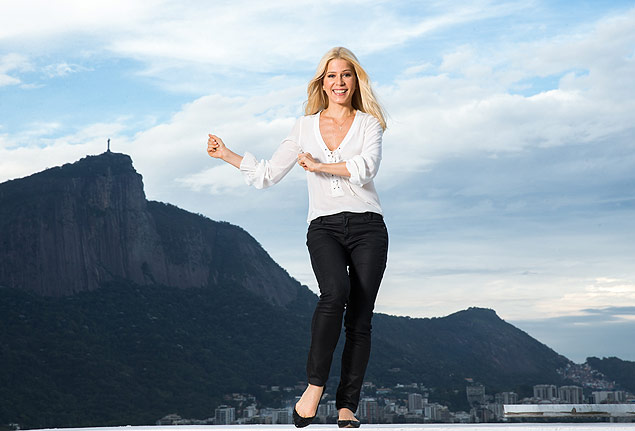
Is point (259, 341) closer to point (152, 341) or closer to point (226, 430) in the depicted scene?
point (152, 341)

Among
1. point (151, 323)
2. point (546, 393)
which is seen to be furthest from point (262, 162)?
point (546, 393)

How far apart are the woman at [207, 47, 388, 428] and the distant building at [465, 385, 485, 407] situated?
2205 inches

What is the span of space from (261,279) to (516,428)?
76.5m

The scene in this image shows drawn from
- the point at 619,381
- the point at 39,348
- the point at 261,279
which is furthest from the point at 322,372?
the point at 261,279

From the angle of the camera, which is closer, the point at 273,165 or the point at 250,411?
the point at 273,165

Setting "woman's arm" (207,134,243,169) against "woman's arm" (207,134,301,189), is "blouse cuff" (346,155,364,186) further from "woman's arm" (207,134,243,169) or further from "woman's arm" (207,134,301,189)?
"woman's arm" (207,134,243,169)

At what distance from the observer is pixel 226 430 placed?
3.92 m

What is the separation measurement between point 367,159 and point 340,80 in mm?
550

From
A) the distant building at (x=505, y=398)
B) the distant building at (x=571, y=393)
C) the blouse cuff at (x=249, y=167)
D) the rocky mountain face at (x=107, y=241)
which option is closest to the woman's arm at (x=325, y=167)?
the blouse cuff at (x=249, y=167)

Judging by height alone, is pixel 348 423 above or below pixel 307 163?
below

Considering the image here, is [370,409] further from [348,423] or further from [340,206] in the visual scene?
[340,206]

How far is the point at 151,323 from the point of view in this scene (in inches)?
2562

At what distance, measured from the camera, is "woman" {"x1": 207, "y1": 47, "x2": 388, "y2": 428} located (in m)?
3.88

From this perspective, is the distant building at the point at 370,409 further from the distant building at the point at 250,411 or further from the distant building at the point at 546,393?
the distant building at the point at 546,393
